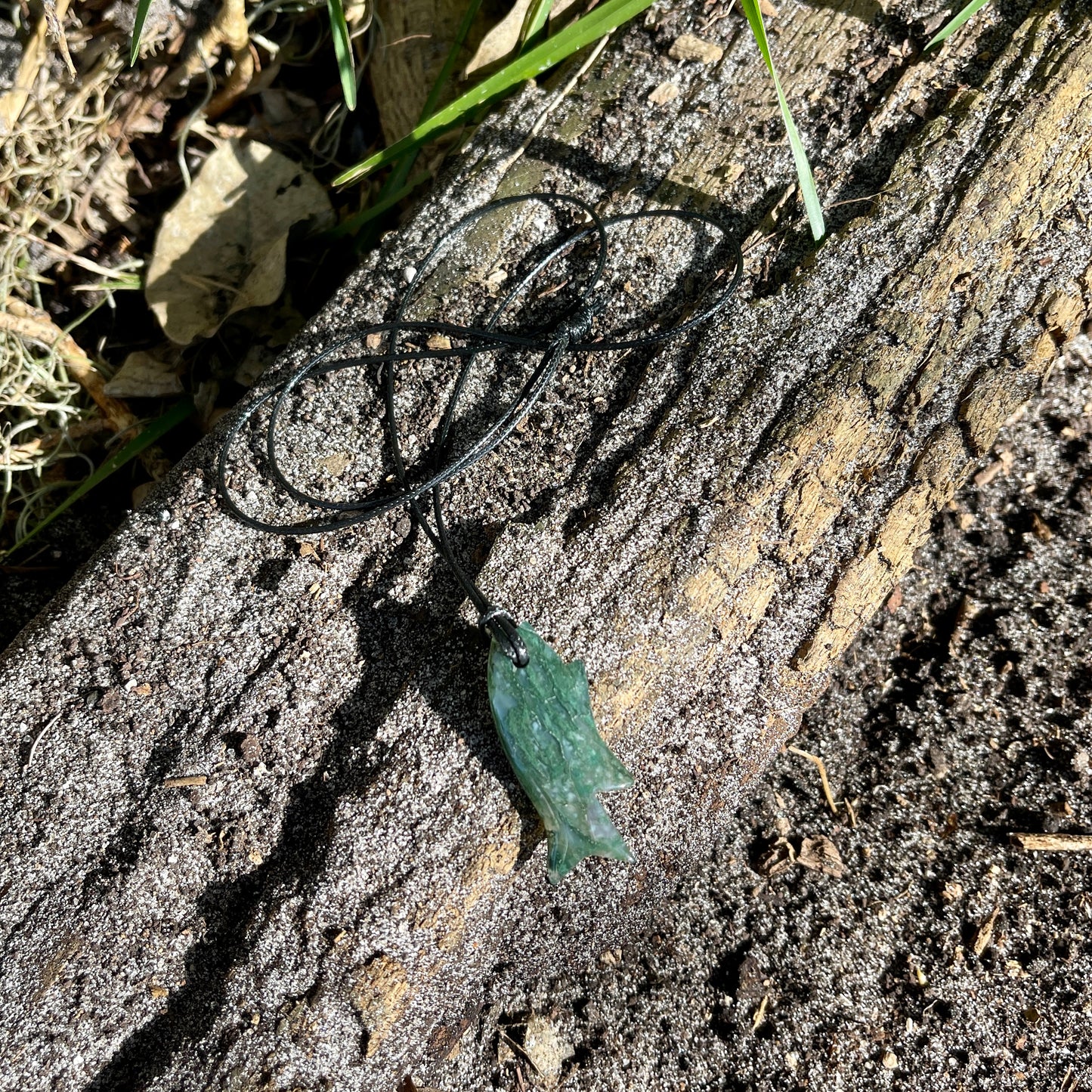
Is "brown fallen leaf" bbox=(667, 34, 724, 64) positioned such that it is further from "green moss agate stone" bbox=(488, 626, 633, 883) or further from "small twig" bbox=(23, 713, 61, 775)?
"small twig" bbox=(23, 713, 61, 775)

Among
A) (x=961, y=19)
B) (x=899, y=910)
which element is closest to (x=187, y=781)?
(x=899, y=910)

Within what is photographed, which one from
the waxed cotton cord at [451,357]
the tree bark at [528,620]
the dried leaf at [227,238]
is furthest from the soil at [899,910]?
the dried leaf at [227,238]

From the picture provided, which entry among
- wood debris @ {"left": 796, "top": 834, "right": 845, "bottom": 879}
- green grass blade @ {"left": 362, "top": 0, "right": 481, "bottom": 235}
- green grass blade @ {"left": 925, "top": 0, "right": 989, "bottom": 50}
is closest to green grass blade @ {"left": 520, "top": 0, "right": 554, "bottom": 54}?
green grass blade @ {"left": 362, "top": 0, "right": 481, "bottom": 235}

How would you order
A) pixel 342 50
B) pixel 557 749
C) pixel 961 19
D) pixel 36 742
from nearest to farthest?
1. pixel 557 749
2. pixel 36 742
3. pixel 961 19
4. pixel 342 50

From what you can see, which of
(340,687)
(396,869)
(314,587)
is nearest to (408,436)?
(314,587)

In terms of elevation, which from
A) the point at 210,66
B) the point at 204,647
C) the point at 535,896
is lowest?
the point at 535,896

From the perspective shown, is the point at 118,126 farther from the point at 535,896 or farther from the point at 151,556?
the point at 535,896

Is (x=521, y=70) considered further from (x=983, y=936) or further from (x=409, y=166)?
(x=983, y=936)
